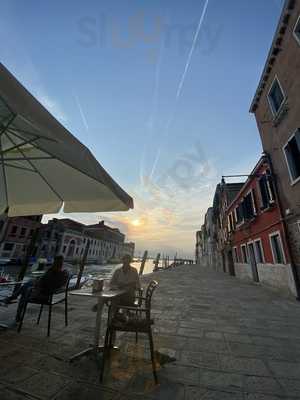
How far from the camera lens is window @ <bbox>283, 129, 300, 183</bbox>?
7.08 meters

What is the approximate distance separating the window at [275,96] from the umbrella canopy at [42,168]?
9.32m

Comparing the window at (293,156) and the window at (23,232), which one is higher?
the window at (23,232)

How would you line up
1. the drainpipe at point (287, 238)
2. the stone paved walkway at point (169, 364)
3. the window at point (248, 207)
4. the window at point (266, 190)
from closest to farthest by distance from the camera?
the stone paved walkway at point (169, 364), the drainpipe at point (287, 238), the window at point (266, 190), the window at point (248, 207)

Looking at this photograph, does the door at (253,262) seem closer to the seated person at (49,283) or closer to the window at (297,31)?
the window at (297,31)

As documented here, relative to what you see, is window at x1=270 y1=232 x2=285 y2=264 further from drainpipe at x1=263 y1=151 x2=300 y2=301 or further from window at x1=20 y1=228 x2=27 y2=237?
window at x1=20 y1=228 x2=27 y2=237

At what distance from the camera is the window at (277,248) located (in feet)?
26.8

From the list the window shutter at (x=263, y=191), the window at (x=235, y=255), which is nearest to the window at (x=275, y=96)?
the window shutter at (x=263, y=191)

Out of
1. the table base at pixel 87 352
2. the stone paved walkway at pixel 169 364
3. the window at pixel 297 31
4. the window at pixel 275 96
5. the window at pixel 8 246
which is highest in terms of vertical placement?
the window at pixel 297 31

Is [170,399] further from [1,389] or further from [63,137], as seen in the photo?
[63,137]

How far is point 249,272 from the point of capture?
1205 cm

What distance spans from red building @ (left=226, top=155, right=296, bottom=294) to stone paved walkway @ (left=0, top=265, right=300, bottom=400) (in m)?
4.73

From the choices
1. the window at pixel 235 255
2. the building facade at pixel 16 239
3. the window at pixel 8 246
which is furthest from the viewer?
the window at pixel 8 246

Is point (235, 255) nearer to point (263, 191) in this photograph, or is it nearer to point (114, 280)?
point (263, 191)

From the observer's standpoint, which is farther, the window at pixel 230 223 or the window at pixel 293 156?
the window at pixel 230 223
